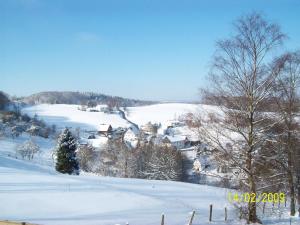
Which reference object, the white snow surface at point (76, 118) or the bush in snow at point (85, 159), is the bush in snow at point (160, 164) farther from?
the white snow surface at point (76, 118)

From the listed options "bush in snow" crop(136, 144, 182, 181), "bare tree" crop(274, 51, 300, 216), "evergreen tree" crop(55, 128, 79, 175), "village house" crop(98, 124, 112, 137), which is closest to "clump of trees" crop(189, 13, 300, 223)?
"bare tree" crop(274, 51, 300, 216)

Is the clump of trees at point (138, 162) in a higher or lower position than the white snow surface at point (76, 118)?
lower

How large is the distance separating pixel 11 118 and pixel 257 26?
120 metres

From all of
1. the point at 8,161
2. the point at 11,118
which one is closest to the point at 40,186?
the point at 8,161

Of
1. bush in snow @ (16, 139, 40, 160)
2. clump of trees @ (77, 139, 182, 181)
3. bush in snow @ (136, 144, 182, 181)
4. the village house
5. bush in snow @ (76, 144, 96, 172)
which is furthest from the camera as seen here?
the village house

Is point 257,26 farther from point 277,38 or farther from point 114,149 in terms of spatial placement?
point 114,149

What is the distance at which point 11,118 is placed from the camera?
123125mm

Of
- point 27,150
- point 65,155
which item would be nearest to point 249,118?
point 65,155

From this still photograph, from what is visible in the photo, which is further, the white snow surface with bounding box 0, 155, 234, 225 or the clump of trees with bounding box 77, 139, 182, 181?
the clump of trees with bounding box 77, 139, 182, 181

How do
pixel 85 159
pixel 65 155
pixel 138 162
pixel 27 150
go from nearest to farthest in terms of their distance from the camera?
pixel 65 155 → pixel 138 162 → pixel 85 159 → pixel 27 150
